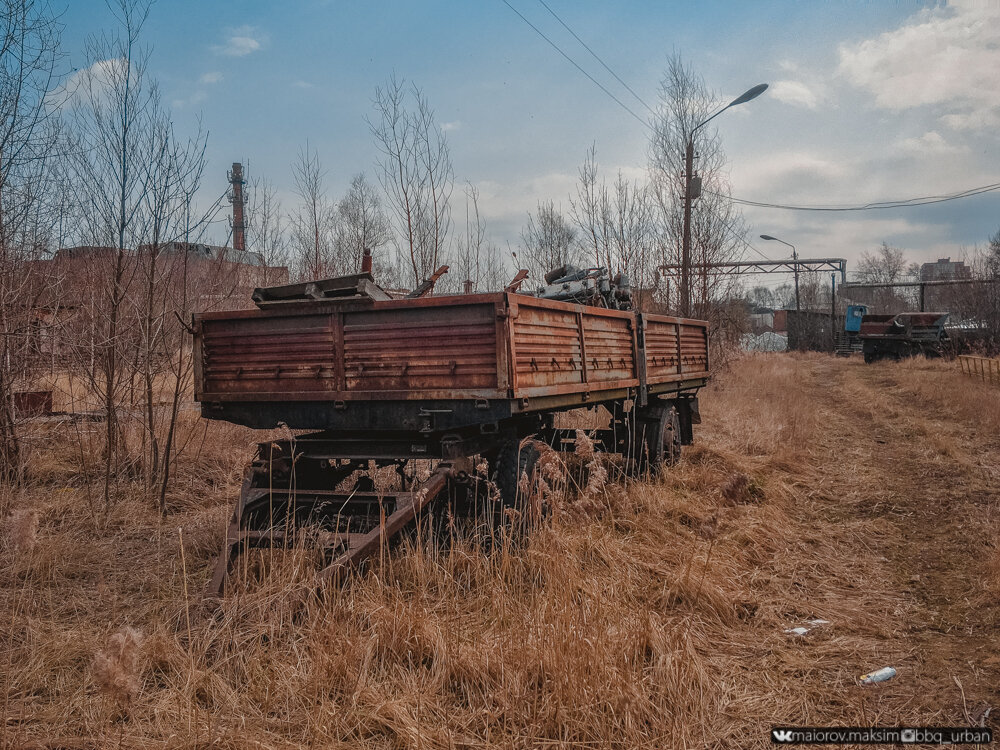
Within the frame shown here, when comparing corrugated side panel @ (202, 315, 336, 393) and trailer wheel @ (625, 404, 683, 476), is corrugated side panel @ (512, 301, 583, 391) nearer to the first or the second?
corrugated side panel @ (202, 315, 336, 393)

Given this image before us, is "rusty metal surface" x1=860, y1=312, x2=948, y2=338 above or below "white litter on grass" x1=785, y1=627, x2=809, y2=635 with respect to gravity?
above

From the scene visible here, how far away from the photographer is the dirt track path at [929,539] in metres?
2.97

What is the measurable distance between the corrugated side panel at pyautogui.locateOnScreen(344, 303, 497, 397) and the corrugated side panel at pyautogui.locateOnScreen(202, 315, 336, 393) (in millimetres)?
228

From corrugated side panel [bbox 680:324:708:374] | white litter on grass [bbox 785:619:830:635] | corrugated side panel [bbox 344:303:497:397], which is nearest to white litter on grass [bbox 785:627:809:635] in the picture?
white litter on grass [bbox 785:619:830:635]

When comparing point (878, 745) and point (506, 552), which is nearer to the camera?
point (878, 745)

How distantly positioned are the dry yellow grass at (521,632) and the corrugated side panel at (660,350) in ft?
4.80

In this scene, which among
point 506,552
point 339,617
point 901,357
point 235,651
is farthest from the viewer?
point 901,357

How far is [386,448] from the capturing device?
15.6ft

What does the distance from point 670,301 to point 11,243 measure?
43.2 ft

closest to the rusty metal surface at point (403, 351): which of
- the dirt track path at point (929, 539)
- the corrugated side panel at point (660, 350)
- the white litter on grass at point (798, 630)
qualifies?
the corrugated side panel at point (660, 350)

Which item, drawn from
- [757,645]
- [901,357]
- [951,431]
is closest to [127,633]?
[757,645]

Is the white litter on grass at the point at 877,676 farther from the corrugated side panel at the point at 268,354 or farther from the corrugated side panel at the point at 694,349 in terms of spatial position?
the corrugated side panel at the point at 694,349

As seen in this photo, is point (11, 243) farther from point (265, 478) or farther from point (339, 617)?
point (339, 617)

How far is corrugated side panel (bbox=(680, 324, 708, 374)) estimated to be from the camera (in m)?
8.57
